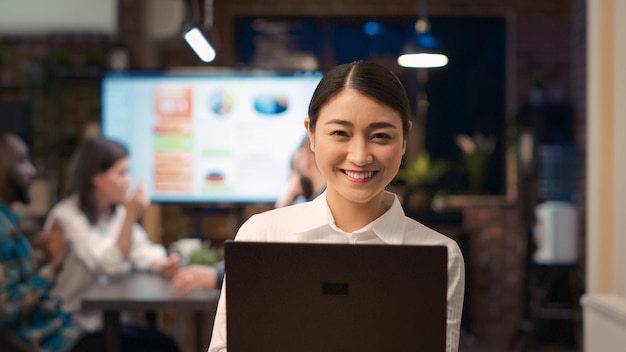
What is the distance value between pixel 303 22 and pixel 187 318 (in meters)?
2.67

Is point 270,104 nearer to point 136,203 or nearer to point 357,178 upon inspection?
point 136,203

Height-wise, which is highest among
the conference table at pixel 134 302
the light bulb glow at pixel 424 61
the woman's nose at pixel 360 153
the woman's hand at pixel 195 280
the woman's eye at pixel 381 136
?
the light bulb glow at pixel 424 61

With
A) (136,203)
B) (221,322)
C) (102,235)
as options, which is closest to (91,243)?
(102,235)

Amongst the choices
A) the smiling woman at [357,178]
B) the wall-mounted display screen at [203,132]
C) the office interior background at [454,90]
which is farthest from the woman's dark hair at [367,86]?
the office interior background at [454,90]

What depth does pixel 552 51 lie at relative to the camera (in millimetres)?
6344

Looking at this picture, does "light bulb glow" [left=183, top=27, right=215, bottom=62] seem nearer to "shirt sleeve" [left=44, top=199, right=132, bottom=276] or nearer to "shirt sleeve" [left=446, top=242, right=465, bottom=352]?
"shirt sleeve" [left=446, top=242, right=465, bottom=352]

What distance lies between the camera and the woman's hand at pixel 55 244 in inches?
127

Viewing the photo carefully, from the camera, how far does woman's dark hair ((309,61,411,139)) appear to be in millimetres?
1188

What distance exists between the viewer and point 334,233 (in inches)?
49.3

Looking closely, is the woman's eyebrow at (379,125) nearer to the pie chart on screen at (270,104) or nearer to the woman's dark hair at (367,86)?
the woman's dark hair at (367,86)

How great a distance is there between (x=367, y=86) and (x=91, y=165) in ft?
7.66

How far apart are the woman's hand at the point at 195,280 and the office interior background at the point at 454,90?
2.43 meters

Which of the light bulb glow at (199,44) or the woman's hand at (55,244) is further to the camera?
the woman's hand at (55,244)

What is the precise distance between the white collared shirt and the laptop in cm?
7
